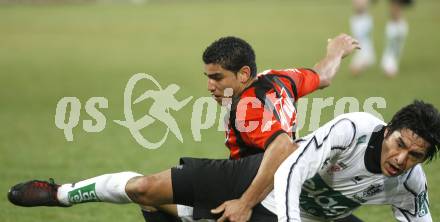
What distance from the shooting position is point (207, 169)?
513cm

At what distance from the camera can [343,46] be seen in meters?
6.41

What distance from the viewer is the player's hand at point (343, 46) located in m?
6.38

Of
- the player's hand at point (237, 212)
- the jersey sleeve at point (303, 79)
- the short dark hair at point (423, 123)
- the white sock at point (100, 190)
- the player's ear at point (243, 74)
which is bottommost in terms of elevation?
the player's hand at point (237, 212)

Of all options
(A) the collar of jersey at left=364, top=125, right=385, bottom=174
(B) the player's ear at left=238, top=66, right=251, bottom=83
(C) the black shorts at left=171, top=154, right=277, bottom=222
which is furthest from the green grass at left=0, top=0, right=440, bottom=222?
(A) the collar of jersey at left=364, top=125, right=385, bottom=174

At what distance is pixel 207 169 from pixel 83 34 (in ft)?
50.5

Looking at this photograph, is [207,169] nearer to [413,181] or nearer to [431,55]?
[413,181]

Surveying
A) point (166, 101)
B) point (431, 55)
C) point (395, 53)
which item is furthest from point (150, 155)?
point (431, 55)

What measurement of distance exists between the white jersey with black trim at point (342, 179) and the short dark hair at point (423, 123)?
17cm

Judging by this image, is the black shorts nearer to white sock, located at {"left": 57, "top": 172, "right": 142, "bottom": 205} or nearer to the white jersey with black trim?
the white jersey with black trim

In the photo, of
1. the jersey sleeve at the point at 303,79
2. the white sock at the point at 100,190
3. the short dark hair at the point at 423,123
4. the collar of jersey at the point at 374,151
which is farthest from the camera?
the jersey sleeve at the point at 303,79

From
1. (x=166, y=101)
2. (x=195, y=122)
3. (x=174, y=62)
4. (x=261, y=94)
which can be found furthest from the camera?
(x=174, y=62)

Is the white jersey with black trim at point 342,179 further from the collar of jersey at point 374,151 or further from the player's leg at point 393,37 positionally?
the player's leg at point 393,37

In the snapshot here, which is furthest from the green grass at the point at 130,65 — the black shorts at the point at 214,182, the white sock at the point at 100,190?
the black shorts at the point at 214,182

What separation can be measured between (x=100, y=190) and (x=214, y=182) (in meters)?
0.74
